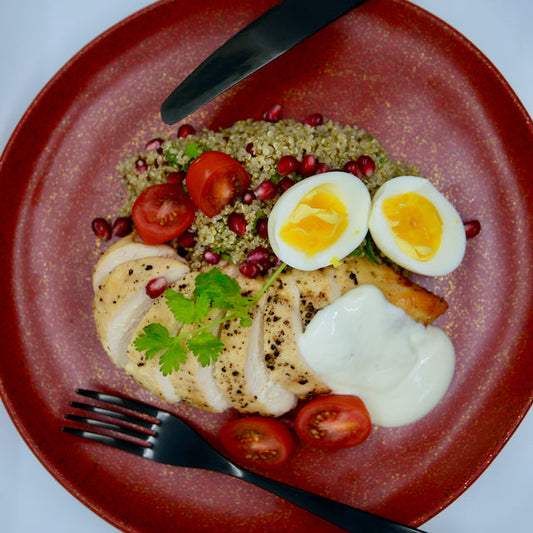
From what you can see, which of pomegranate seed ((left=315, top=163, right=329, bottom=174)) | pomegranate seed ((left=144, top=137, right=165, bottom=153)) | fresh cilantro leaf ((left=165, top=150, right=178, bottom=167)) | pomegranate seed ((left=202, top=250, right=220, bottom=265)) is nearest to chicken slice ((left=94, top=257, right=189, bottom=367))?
pomegranate seed ((left=202, top=250, right=220, bottom=265))

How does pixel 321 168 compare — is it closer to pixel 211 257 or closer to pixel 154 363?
pixel 211 257

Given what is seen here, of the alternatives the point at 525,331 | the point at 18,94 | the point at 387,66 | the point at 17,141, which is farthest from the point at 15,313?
the point at 525,331

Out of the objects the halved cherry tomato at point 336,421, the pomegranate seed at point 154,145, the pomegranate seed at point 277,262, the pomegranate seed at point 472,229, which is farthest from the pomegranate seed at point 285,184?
the halved cherry tomato at point 336,421

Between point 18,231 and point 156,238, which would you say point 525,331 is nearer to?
point 156,238

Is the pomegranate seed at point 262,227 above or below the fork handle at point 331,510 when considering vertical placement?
above

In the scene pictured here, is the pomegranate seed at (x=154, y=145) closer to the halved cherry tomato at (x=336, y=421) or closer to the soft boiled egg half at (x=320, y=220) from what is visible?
the soft boiled egg half at (x=320, y=220)

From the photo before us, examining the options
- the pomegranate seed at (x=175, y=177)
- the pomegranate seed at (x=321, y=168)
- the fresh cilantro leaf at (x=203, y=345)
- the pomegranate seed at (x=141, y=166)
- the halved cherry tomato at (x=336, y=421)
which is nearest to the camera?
the fresh cilantro leaf at (x=203, y=345)

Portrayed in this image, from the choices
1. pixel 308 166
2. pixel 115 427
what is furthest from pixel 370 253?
pixel 115 427
